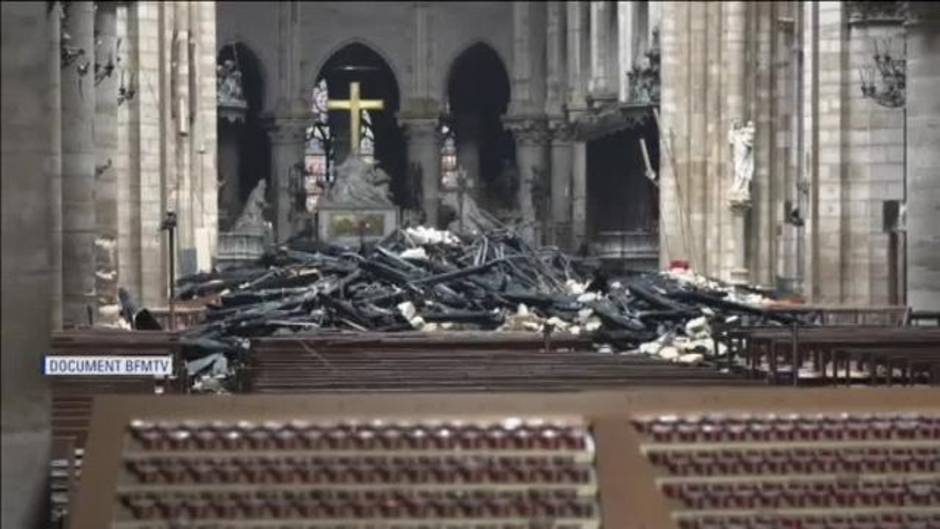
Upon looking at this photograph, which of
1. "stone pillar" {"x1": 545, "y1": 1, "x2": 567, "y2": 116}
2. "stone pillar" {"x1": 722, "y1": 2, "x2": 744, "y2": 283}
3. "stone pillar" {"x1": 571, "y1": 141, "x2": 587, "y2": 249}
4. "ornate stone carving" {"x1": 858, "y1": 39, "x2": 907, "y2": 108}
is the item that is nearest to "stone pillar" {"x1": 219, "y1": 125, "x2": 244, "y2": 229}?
"stone pillar" {"x1": 545, "y1": 1, "x2": 567, "y2": 116}

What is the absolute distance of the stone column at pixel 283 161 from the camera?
69000 millimetres

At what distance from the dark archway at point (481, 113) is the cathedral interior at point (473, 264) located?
5.3 inches

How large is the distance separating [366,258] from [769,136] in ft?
37.4

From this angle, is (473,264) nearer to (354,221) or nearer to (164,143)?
(164,143)

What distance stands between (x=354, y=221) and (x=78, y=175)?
3617 centimetres

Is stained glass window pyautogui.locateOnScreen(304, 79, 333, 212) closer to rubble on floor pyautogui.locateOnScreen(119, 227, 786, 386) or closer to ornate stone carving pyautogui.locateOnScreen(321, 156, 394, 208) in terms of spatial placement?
ornate stone carving pyautogui.locateOnScreen(321, 156, 394, 208)

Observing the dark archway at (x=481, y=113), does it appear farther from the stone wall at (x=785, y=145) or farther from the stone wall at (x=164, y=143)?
the stone wall at (x=785, y=145)

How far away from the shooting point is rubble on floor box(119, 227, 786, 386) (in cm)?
2855

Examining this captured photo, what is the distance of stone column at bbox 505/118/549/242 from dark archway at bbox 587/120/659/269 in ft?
20.4

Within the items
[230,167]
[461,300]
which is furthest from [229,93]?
[461,300]

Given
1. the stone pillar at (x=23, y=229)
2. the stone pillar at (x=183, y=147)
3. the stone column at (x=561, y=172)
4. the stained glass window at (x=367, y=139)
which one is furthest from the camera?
the stained glass window at (x=367, y=139)

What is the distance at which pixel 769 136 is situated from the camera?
4459cm

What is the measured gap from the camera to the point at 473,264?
37.9 meters

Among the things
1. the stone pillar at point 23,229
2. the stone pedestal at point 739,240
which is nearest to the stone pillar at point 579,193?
the stone pedestal at point 739,240
